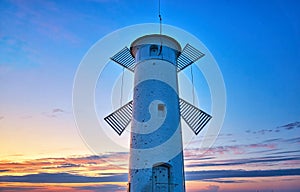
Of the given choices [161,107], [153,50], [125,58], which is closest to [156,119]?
[161,107]

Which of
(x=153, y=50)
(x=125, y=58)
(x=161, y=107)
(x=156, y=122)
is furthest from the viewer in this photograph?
(x=125, y=58)

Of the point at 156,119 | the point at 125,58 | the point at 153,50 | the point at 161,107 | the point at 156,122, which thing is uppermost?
the point at 125,58

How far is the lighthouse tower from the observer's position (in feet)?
30.8

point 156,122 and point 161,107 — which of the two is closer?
point 156,122

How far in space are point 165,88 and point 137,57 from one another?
2274 mm

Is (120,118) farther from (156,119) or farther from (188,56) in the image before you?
(188,56)

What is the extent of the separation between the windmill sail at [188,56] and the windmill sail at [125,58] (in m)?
2.54

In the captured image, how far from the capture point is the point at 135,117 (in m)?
10.4

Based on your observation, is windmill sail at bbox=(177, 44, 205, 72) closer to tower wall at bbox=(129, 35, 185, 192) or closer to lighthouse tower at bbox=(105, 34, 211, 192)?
lighthouse tower at bbox=(105, 34, 211, 192)

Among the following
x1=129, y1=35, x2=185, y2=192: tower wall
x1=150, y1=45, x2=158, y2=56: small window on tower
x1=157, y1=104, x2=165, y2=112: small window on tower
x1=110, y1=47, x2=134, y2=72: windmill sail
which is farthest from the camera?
x1=110, y1=47, x2=134, y2=72: windmill sail

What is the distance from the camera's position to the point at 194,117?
11.9 m

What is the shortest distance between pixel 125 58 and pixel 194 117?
477 centimetres

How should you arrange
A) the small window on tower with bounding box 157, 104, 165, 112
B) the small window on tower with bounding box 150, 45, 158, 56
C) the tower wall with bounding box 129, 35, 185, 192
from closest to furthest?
the tower wall with bounding box 129, 35, 185, 192 < the small window on tower with bounding box 157, 104, 165, 112 < the small window on tower with bounding box 150, 45, 158, 56

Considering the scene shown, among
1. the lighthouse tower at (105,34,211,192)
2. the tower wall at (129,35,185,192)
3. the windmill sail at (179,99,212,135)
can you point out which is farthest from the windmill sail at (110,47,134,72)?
the windmill sail at (179,99,212,135)
